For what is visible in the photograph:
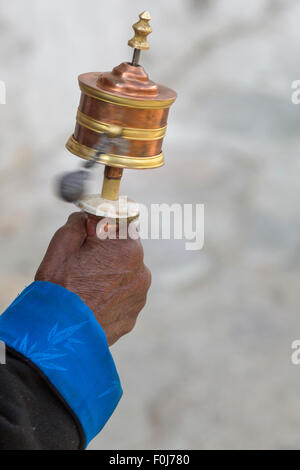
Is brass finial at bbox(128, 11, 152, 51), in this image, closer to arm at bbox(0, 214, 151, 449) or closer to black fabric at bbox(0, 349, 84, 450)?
arm at bbox(0, 214, 151, 449)

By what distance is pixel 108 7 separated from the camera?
2904 millimetres

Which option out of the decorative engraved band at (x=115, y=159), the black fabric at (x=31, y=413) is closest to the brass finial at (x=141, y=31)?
the decorative engraved band at (x=115, y=159)

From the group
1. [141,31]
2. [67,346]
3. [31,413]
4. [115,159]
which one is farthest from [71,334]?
[141,31]

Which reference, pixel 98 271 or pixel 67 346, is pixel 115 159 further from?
pixel 67 346

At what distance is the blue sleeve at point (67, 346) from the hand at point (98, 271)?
49mm

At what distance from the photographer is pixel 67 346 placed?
876mm

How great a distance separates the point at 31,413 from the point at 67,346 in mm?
108

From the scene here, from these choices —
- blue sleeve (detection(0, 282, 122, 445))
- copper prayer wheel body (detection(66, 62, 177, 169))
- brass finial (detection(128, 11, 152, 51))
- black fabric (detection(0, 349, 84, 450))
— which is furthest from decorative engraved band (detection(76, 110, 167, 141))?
black fabric (detection(0, 349, 84, 450))

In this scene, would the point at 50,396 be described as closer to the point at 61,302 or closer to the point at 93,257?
the point at 61,302

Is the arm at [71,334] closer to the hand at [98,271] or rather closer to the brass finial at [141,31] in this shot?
the hand at [98,271]

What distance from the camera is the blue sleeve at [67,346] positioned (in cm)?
85

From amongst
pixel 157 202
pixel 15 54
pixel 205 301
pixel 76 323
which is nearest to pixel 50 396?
pixel 76 323

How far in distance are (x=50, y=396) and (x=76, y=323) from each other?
108 mm

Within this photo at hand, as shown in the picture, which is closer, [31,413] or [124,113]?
[31,413]
